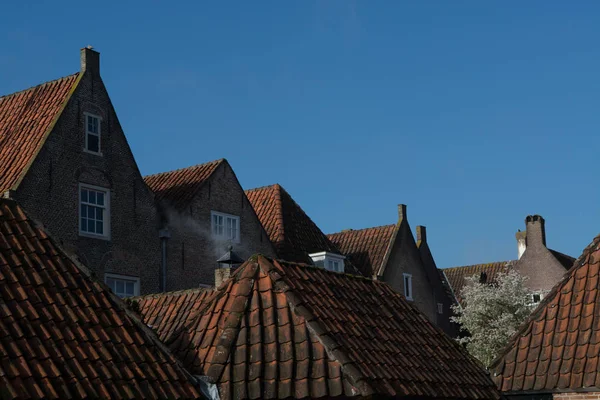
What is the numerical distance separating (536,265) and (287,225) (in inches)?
782

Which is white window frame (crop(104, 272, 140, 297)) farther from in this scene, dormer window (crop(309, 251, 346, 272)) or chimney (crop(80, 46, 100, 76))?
dormer window (crop(309, 251, 346, 272))

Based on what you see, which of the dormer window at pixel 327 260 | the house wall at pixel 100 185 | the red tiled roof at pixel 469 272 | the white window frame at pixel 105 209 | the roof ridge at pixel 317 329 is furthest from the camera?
the red tiled roof at pixel 469 272

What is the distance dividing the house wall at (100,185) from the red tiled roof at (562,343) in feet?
43.6

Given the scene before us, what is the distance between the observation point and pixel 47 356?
34.9 feet

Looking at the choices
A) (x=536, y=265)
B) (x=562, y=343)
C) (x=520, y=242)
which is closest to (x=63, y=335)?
(x=562, y=343)

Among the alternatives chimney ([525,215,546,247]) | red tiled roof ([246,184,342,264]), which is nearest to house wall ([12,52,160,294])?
red tiled roof ([246,184,342,264])

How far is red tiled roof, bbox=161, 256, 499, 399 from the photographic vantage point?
12.7 metres

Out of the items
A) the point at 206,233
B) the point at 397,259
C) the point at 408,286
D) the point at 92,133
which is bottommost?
the point at 408,286

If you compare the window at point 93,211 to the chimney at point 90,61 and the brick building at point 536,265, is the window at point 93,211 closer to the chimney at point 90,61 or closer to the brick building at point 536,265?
the chimney at point 90,61

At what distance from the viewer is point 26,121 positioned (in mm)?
27281

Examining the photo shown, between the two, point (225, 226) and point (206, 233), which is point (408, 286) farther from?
point (206, 233)

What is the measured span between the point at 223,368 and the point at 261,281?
2025mm

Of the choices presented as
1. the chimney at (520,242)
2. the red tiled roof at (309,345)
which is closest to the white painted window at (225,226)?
the red tiled roof at (309,345)

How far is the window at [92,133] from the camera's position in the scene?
27078 millimetres
